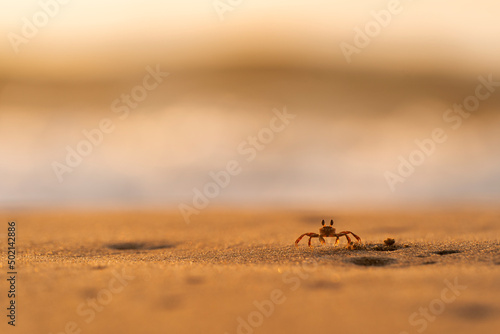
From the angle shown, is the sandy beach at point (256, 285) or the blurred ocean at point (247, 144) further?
the blurred ocean at point (247, 144)

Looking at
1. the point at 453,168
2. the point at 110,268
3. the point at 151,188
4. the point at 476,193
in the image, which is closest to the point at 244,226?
the point at 110,268

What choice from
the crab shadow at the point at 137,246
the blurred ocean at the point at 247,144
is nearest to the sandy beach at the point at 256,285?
the crab shadow at the point at 137,246

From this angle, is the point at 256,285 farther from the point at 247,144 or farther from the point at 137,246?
the point at 247,144

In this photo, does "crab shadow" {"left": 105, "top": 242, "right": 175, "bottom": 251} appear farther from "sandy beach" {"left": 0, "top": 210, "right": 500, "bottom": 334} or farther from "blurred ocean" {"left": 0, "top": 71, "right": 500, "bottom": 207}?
"blurred ocean" {"left": 0, "top": 71, "right": 500, "bottom": 207}

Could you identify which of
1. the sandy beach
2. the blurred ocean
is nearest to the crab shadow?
→ the sandy beach

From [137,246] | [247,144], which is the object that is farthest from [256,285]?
[247,144]

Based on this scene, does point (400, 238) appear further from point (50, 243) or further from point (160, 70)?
point (160, 70)

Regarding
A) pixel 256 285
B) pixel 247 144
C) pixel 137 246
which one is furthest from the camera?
pixel 247 144

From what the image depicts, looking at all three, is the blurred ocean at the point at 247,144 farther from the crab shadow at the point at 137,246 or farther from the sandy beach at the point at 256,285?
the sandy beach at the point at 256,285
